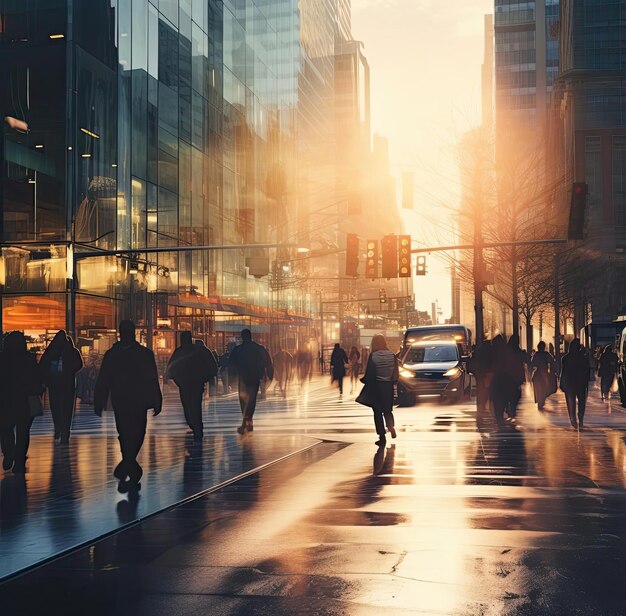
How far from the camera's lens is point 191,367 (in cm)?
1747

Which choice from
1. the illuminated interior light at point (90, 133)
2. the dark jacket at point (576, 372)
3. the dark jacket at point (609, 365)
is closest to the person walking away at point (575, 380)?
the dark jacket at point (576, 372)

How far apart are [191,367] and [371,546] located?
33.0 feet

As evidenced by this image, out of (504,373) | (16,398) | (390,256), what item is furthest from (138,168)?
(16,398)

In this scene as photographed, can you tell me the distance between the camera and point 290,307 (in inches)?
2773

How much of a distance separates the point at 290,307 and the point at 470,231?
22.9 m

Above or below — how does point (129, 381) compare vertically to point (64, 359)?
below

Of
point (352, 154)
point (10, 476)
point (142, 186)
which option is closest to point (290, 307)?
point (142, 186)

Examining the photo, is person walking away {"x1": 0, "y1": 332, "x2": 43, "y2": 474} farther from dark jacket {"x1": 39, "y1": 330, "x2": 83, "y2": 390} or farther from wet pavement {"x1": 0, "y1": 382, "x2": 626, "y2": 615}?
dark jacket {"x1": 39, "y1": 330, "x2": 83, "y2": 390}

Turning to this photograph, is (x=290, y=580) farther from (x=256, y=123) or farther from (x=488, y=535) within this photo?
(x=256, y=123)

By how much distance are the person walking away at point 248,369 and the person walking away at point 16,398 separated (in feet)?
18.4

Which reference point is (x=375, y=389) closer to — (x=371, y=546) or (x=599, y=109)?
(x=371, y=546)

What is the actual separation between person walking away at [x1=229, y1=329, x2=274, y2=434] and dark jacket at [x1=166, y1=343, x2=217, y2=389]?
1.20m

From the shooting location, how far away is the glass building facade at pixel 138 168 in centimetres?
3500

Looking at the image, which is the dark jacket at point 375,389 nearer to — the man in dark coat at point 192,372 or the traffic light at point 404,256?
the man in dark coat at point 192,372
